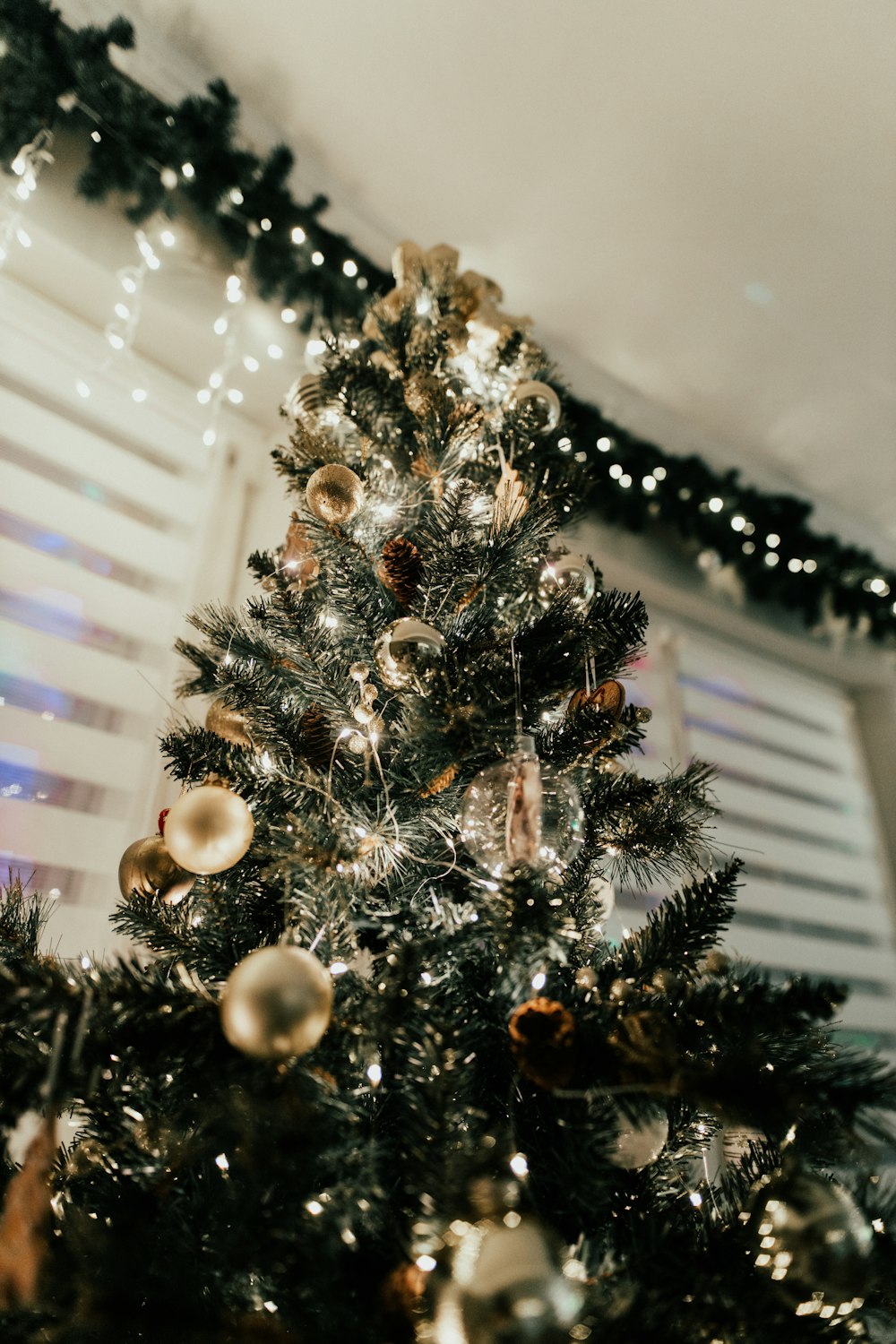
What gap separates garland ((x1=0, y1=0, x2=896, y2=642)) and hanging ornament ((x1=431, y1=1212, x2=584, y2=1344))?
0.74 metres

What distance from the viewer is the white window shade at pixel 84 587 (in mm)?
1010

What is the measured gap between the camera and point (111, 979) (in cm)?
45

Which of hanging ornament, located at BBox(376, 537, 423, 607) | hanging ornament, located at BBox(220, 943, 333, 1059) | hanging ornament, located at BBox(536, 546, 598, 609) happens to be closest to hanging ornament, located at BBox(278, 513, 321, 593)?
hanging ornament, located at BBox(376, 537, 423, 607)

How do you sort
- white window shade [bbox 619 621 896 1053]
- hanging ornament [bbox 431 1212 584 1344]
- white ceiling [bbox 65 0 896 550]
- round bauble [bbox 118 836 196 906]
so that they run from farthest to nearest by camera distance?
white window shade [bbox 619 621 896 1053]
white ceiling [bbox 65 0 896 550]
round bauble [bbox 118 836 196 906]
hanging ornament [bbox 431 1212 584 1344]

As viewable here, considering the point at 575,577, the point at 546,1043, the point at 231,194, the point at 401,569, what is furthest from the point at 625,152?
the point at 546,1043

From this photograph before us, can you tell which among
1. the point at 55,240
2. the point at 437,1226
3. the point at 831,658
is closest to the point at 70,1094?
the point at 437,1226

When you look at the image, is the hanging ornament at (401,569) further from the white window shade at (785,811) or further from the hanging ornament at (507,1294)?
the white window shade at (785,811)

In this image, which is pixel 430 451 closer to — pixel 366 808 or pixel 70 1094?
pixel 366 808

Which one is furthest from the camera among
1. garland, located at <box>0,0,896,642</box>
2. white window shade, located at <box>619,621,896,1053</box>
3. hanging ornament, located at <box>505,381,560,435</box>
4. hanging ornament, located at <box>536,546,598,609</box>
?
white window shade, located at <box>619,621,896,1053</box>

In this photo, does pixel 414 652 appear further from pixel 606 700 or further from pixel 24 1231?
pixel 24 1231

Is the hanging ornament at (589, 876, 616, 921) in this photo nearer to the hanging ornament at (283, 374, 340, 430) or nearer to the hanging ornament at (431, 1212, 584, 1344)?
the hanging ornament at (431, 1212, 584, 1344)

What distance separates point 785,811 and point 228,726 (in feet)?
6.06

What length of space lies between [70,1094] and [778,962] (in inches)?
67.7

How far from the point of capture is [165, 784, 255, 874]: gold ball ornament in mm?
507
